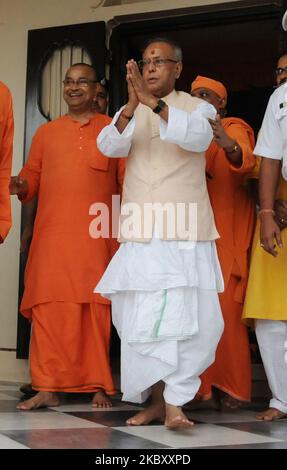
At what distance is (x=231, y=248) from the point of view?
397 centimetres

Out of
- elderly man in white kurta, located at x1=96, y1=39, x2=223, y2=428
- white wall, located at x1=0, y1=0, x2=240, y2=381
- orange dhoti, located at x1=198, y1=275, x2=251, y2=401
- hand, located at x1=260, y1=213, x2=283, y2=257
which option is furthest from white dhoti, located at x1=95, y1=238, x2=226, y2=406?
white wall, located at x1=0, y1=0, x2=240, y2=381

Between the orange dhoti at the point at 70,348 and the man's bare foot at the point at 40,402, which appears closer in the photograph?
the man's bare foot at the point at 40,402

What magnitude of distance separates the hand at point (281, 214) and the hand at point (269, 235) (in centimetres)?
18

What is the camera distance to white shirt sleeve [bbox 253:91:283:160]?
11.8 ft

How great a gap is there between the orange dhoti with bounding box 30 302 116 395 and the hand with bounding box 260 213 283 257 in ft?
3.20

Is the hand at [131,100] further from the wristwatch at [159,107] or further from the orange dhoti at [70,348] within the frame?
the orange dhoti at [70,348]

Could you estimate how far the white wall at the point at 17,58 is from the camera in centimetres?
516

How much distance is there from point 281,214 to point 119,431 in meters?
1.27

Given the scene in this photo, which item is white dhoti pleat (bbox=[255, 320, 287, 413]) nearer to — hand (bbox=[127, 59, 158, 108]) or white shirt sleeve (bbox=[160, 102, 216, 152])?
white shirt sleeve (bbox=[160, 102, 216, 152])

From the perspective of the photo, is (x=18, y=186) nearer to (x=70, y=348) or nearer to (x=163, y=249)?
(x=70, y=348)

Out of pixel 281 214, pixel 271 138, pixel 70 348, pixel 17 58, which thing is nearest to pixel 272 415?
pixel 281 214

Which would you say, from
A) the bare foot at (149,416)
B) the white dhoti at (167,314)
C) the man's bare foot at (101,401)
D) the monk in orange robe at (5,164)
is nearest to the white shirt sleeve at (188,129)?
the white dhoti at (167,314)
